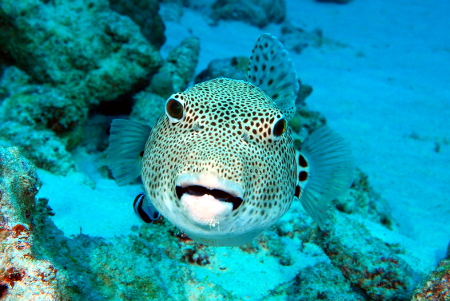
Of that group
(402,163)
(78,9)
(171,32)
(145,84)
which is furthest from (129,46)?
(171,32)

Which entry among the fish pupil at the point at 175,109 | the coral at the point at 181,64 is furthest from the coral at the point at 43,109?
the fish pupil at the point at 175,109

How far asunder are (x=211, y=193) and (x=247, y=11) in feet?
60.6

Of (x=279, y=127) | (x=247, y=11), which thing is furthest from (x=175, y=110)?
(x=247, y=11)

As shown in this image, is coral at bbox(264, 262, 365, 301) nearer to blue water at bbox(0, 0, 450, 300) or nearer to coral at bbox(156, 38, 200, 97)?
blue water at bbox(0, 0, 450, 300)

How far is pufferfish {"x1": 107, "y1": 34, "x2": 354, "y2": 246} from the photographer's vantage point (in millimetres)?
1707

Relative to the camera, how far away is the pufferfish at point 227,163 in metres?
1.71

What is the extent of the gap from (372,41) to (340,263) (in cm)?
1953

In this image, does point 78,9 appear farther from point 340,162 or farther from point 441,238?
point 441,238

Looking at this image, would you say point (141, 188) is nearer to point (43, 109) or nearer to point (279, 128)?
point (43, 109)

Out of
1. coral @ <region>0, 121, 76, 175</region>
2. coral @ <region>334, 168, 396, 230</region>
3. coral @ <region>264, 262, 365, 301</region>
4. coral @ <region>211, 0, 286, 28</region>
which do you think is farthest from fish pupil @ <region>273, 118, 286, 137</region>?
coral @ <region>211, 0, 286, 28</region>

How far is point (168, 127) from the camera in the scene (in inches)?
91.1

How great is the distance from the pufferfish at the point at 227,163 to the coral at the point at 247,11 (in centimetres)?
1610

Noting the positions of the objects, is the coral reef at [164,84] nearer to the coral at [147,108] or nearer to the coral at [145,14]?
the coral at [147,108]

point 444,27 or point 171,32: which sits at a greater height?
point 444,27
